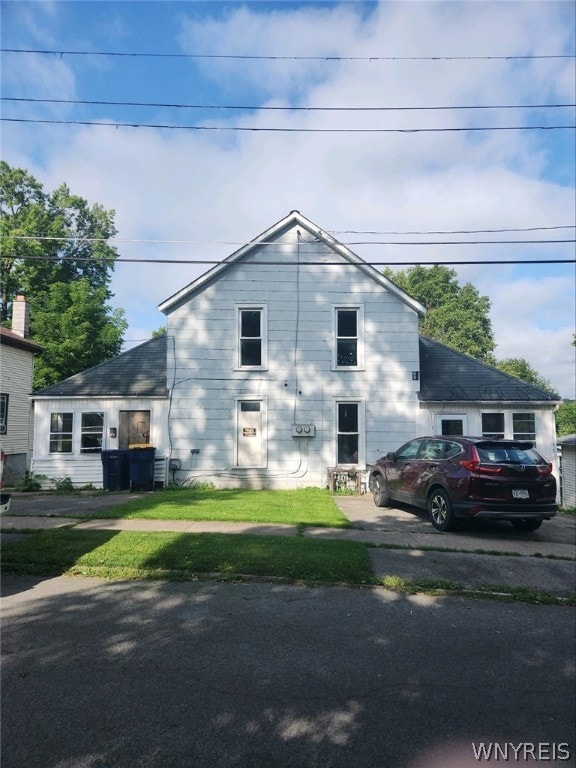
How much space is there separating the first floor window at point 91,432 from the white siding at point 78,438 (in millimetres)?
142

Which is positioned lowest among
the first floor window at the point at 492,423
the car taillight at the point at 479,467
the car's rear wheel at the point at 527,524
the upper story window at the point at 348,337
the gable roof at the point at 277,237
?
the car's rear wheel at the point at 527,524

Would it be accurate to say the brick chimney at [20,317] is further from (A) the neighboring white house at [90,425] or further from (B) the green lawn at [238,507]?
(B) the green lawn at [238,507]

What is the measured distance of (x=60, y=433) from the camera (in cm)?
1488

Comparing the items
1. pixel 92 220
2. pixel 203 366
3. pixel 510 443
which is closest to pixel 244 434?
pixel 203 366

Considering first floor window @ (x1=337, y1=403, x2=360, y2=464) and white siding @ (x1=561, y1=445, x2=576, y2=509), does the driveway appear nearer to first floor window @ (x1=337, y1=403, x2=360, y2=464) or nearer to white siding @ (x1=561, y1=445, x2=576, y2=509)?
white siding @ (x1=561, y1=445, x2=576, y2=509)

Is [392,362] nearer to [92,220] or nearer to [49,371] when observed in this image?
[49,371]

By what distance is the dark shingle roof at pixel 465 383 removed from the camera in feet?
47.2

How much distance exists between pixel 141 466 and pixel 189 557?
810 centimetres

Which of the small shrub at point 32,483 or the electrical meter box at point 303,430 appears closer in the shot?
the small shrub at point 32,483

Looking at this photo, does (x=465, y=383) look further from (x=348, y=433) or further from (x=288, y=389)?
(x=288, y=389)

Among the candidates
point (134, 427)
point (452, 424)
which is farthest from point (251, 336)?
point (452, 424)

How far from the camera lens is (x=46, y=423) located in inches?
583

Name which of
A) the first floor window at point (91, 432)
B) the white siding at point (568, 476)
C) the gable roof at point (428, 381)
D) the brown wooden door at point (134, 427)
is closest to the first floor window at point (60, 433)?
the first floor window at point (91, 432)

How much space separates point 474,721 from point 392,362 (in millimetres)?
12249
